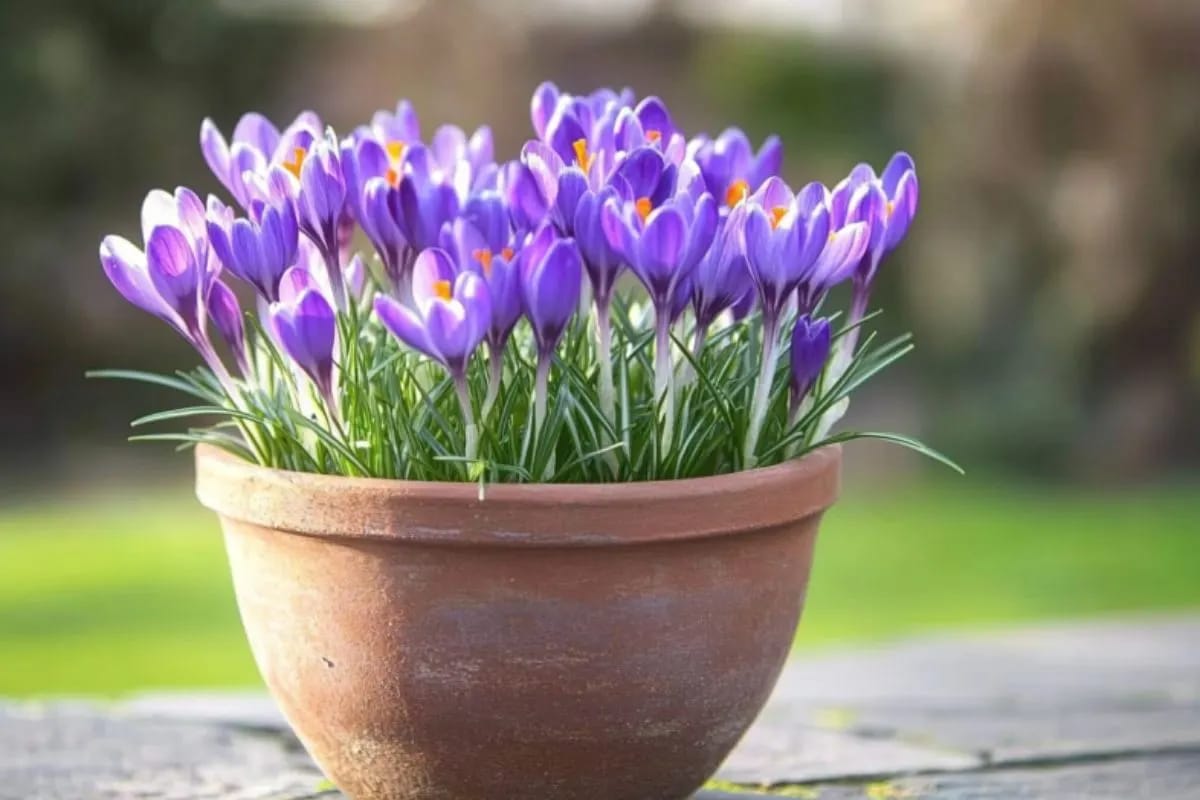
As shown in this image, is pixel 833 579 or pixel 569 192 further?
pixel 833 579

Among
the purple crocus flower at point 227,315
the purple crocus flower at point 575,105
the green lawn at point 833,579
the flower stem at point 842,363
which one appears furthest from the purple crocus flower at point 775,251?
the green lawn at point 833,579

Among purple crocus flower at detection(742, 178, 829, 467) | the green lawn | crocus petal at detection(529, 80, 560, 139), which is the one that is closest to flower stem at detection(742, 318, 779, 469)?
purple crocus flower at detection(742, 178, 829, 467)

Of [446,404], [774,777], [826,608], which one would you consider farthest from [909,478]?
[446,404]

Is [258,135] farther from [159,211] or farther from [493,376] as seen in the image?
[493,376]

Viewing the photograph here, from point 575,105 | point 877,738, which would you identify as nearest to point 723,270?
point 575,105

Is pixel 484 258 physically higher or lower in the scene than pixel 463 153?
lower

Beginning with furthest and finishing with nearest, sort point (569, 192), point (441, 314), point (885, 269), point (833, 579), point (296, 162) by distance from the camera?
point (885, 269) < point (833, 579) < point (296, 162) < point (569, 192) < point (441, 314)

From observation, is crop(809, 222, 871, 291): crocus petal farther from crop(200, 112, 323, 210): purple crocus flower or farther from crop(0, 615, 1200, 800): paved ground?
crop(0, 615, 1200, 800): paved ground
